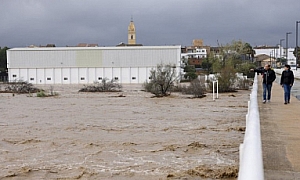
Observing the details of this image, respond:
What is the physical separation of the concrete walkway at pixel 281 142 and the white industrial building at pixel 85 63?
69570 mm

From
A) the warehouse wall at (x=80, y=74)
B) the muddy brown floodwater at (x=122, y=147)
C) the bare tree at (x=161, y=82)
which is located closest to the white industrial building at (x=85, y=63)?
the warehouse wall at (x=80, y=74)

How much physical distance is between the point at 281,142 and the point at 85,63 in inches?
3086

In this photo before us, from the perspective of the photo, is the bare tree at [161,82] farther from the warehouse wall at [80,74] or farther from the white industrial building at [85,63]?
the warehouse wall at [80,74]

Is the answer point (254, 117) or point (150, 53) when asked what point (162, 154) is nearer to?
point (254, 117)

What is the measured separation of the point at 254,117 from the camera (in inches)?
321

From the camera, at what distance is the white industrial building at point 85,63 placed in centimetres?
8694

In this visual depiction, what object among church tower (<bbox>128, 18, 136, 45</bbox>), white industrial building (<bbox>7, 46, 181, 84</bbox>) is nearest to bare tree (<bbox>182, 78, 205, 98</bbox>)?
white industrial building (<bbox>7, 46, 181, 84</bbox>)

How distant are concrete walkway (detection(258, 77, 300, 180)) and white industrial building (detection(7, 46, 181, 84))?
6957 centimetres

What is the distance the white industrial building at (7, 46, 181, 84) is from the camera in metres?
86.9

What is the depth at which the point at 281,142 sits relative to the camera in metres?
10.7

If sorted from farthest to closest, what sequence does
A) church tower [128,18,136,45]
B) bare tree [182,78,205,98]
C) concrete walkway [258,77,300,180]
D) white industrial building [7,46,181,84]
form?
church tower [128,18,136,45] < white industrial building [7,46,181,84] < bare tree [182,78,205,98] < concrete walkway [258,77,300,180]

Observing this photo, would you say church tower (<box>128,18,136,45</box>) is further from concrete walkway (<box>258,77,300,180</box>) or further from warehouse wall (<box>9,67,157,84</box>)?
concrete walkway (<box>258,77,300,180</box>)

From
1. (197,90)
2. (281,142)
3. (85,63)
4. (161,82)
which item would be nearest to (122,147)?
(281,142)

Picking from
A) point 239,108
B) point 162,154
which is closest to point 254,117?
point 162,154
